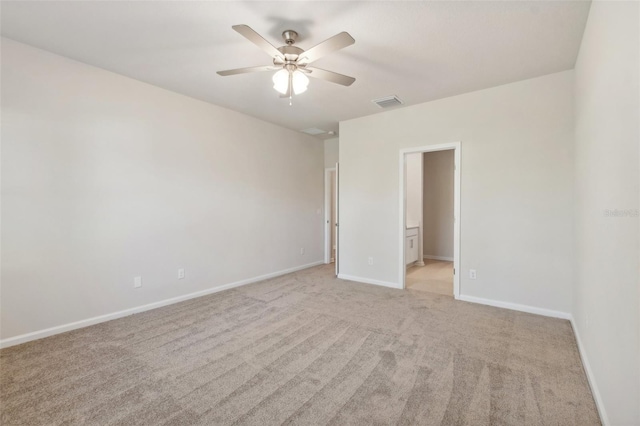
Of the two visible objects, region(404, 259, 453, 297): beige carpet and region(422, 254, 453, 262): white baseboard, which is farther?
region(422, 254, 453, 262): white baseboard

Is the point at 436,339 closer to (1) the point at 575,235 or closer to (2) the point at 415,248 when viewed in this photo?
(1) the point at 575,235

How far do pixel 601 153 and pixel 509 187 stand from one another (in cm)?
169

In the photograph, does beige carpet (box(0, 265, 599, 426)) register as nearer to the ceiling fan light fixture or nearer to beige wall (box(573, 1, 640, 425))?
beige wall (box(573, 1, 640, 425))

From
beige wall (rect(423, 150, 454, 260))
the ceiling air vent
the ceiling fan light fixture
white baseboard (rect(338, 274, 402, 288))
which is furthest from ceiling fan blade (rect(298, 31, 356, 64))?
beige wall (rect(423, 150, 454, 260))

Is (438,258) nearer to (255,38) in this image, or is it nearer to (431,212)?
(431,212)

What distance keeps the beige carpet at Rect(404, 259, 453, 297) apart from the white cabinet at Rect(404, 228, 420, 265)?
212 mm

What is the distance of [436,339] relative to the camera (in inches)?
102

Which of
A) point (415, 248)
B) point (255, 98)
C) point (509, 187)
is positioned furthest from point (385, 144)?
point (415, 248)

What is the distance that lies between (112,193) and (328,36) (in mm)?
2767

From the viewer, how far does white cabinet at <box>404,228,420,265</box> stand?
17.7 feet

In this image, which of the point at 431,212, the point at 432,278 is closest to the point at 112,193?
the point at 432,278

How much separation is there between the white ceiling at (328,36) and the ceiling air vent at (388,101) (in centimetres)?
28

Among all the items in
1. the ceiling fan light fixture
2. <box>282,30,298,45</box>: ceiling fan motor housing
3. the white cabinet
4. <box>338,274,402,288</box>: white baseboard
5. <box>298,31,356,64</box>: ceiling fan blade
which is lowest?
<box>338,274,402,288</box>: white baseboard

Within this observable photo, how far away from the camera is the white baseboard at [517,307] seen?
120 inches
